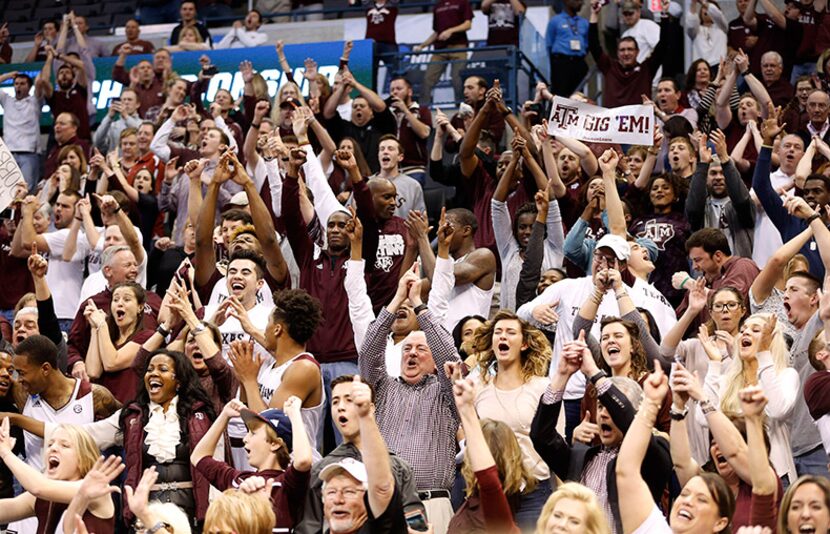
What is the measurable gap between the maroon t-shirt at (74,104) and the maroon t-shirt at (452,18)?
3.82 meters

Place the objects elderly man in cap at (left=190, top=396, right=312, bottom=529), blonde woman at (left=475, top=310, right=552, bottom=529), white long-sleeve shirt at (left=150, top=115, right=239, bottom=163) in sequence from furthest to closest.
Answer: white long-sleeve shirt at (left=150, top=115, right=239, bottom=163)
blonde woman at (left=475, top=310, right=552, bottom=529)
elderly man in cap at (left=190, top=396, right=312, bottom=529)

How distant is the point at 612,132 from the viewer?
11.4 m

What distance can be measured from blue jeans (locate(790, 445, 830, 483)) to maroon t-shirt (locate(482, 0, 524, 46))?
8125 millimetres

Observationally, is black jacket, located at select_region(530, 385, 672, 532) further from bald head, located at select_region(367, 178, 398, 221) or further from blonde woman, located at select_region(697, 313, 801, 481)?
bald head, located at select_region(367, 178, 398, 221)

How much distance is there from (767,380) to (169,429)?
10.2 ft

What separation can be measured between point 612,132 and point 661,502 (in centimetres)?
502

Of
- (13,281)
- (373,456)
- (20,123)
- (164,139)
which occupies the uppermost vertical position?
(373,456)

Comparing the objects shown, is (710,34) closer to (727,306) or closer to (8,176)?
(727,306)

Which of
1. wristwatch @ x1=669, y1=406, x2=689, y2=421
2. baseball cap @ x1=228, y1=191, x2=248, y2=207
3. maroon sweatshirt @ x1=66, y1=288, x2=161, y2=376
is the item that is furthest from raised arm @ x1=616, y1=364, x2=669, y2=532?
baseball cap @ x1=228, y1=191, x2=248, y2=207

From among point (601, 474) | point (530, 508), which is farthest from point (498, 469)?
point (601, 474)

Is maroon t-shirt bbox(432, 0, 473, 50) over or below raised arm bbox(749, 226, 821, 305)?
below

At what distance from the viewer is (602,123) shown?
37.9ft

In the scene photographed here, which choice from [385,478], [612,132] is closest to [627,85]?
[612,132]

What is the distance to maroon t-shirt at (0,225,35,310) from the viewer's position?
12281mm
